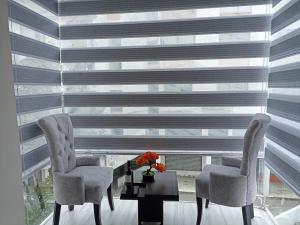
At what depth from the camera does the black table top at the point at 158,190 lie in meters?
2.08

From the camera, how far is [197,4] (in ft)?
8.61

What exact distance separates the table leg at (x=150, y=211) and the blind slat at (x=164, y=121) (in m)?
0.89

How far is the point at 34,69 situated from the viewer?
7.80 ft

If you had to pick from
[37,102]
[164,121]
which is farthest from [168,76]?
[37,102]

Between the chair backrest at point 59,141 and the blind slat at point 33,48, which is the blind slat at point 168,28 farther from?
the chair backrest at point 59,141

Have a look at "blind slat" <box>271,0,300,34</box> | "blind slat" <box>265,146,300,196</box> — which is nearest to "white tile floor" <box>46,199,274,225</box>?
"blind slat" <box>265,146,300,196</box>

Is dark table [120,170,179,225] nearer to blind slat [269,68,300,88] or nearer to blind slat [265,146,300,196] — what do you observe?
blind slat [265,146,300,196]

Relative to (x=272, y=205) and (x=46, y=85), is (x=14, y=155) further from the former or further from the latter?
(x=272, y=205)

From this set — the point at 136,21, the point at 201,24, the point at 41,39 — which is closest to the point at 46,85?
the point at 41,39

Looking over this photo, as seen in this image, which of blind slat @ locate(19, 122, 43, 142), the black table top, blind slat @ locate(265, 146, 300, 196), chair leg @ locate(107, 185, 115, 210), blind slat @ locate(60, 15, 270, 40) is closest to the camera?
blind slat @ locate(265, 146, 300, 196)

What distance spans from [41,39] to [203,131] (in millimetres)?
2089

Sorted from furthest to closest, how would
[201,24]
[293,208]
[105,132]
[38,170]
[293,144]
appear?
[105,132], [201,24], [38,170], [293,208], [293,144]

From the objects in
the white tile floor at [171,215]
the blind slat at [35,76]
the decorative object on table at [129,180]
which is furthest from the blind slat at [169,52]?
the white tile floor at [171,215]

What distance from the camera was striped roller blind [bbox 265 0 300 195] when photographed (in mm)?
2006
